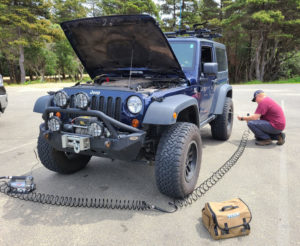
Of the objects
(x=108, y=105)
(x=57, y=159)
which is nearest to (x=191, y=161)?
(x=108, y=105)

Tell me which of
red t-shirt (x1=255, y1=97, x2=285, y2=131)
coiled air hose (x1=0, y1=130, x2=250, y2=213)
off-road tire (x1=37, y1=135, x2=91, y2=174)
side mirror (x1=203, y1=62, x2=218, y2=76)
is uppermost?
side mirror (x1=203, y1=62, x2=218, y2=76)

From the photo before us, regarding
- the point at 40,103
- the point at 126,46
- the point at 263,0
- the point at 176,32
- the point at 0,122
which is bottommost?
the point at 0,122

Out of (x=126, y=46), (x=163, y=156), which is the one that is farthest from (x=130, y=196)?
(x=126, y=46)

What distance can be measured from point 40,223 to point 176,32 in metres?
4.23

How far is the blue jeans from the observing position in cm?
548

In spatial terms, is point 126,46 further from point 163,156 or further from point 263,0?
point 263,0

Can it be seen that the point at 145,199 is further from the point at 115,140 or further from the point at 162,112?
the point at 162,112

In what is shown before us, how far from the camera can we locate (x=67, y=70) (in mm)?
41375

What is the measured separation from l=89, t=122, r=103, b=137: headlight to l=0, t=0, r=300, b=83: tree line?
19.8m

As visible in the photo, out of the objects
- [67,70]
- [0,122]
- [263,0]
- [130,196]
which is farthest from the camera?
[67,70]

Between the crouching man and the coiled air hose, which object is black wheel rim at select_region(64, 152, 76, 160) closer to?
the coiled air hose

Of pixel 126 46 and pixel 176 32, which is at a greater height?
pixel 176 32

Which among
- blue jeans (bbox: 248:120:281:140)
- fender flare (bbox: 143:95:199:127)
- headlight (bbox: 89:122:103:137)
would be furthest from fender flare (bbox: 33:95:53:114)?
blue jeans (bbox: 248:120:281:140)

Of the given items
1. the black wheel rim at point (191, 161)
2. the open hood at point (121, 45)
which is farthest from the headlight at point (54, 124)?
the black wheel rim at point (191, 161)
